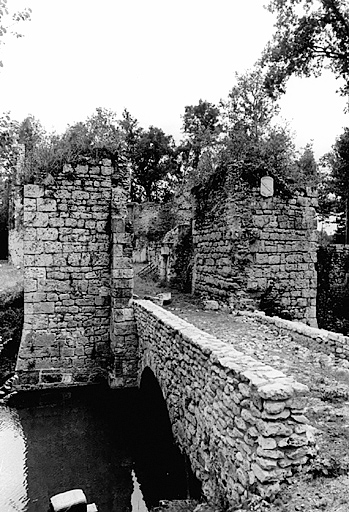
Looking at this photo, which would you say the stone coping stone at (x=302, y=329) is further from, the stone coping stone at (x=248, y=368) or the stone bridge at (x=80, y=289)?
the stone bridge at (x=80, y=289)

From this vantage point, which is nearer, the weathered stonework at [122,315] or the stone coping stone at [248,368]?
the stone coping stone at [248,368]

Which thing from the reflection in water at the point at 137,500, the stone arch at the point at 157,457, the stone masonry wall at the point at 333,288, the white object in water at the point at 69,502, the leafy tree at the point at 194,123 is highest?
the leafy tree at the point at 194,123

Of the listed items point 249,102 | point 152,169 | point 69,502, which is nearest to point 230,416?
point 69,502

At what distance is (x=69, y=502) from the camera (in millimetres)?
5359

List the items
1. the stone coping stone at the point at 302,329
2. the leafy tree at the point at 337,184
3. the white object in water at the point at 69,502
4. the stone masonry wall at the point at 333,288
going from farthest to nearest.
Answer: the leafy tree at the point at 337,184 → the stone masonry wall at the point at 333,288 → the stone coping stone at the point at 302,329 → the white object in water at the point at 69,502

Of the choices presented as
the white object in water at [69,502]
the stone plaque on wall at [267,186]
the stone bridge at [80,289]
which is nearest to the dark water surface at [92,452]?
the white object in water at [69,502]

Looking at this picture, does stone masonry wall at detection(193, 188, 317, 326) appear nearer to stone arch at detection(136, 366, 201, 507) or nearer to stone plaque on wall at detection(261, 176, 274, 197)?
stone plaque on wall at detection(261, 176, 274, 197)

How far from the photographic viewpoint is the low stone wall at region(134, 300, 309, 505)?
10.7ft

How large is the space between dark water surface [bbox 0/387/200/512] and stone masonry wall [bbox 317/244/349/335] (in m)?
8.70

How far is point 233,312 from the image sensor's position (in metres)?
9.58

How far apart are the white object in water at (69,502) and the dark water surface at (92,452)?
341 millimetres

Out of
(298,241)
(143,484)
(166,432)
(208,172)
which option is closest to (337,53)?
(208,172)

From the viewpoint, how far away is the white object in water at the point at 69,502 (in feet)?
17.4

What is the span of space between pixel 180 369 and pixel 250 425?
2.27 m
